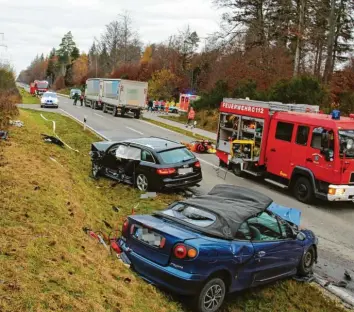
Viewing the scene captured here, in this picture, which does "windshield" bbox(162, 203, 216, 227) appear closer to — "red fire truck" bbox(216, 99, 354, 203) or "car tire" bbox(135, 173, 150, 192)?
"car tire" bbox(135, 173, 150, 192)

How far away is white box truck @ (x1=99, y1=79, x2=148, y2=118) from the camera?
3753 cm

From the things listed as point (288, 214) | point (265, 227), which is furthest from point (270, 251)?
point (288, 214)

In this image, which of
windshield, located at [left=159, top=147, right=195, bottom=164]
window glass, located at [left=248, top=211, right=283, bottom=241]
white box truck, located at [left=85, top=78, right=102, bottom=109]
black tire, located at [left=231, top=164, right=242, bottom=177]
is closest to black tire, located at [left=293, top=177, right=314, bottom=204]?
black tire, located at [left=231, top=164, right=242, bottom=177]

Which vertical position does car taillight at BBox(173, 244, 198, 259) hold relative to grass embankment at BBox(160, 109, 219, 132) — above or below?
above

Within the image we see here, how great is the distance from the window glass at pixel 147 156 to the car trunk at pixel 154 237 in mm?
5342

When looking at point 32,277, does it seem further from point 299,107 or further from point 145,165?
point 299,107

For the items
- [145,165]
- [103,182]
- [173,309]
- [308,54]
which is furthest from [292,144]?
[308,54]

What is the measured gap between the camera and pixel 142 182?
12.0 meters

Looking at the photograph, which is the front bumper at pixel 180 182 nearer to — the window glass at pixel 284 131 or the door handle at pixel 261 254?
the window glass at pixel 284 131

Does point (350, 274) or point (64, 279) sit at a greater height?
point (64, 279)

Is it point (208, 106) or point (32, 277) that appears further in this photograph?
point (208, 106)

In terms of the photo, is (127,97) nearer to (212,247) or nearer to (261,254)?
(261,254)

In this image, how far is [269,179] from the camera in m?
14.3

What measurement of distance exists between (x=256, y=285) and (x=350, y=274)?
2437mm
